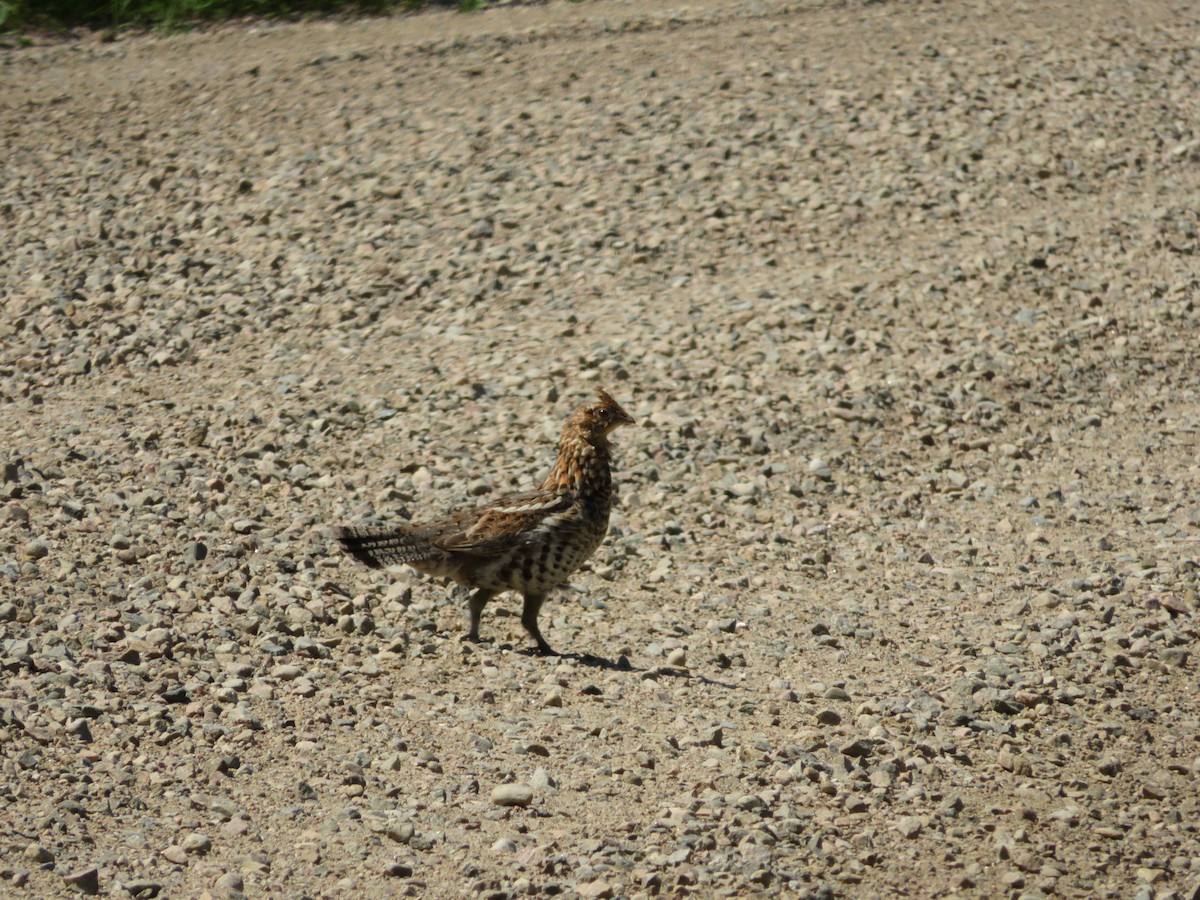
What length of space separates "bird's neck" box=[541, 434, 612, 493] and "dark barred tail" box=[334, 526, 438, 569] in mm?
831

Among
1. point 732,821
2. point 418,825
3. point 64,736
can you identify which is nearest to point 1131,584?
point 732,821

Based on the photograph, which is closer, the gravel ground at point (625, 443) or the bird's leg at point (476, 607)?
the gravel ground at point (625, 443)

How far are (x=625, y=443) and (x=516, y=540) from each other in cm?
312

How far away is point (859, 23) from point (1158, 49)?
3.60 meters

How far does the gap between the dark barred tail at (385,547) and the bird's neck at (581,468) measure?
0.83m

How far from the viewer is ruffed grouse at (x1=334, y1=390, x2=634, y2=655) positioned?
775 cm

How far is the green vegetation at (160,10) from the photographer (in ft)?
63.1

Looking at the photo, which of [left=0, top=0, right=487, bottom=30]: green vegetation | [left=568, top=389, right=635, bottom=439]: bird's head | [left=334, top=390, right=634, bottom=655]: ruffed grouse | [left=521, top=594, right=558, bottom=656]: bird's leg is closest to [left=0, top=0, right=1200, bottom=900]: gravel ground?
[left=521, top=594, right=558, bottom=656]: bird's leg

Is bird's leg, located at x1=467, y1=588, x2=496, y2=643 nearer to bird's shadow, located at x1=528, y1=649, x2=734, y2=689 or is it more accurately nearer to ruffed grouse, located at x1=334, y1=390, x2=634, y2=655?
Answer: ruffed grouse, located at x1=334, y1=390, x2=634, y2=655

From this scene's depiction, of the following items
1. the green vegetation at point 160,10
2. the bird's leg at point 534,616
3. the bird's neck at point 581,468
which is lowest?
the bird's leg at point 534,616

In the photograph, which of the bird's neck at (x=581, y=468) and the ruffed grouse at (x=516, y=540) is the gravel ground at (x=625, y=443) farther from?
the bird's neck at (x=581, y=468)

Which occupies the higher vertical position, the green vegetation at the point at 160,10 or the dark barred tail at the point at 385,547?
the green vegetation at the point at 160,10

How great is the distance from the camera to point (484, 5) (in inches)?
776

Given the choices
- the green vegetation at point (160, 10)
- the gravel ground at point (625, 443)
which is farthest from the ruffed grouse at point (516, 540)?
the green vegetation at point (160, 10)
